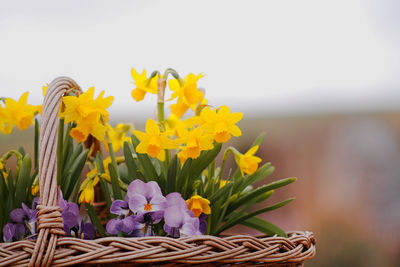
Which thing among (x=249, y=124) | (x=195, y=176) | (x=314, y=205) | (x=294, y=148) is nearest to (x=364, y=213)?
(x=314, y=205)

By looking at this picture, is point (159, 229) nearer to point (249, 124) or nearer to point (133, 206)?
point (133, 206)

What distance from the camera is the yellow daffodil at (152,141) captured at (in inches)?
26.8

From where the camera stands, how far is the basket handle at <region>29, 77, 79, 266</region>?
58cm

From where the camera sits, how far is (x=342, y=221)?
3.18 meters

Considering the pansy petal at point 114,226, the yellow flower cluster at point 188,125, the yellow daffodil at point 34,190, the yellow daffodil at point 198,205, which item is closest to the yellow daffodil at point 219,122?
the yellow flower cluster at point 188,125

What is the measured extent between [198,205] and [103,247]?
0.18m

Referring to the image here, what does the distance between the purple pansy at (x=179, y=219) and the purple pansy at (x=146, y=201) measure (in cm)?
2

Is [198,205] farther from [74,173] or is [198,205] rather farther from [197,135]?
[74,173]

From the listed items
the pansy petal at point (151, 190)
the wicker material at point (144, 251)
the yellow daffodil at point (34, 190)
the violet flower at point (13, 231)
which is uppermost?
the pansy petal at point (151, 190)

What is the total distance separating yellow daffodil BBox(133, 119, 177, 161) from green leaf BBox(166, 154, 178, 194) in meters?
0.03

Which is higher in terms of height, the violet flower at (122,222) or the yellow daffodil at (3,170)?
the yellow daffodil at (3,170)

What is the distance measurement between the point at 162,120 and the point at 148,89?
0.06 m

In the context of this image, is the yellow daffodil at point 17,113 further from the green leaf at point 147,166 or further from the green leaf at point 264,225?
the green leaf at point 264,225

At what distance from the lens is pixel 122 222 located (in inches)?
26.8
